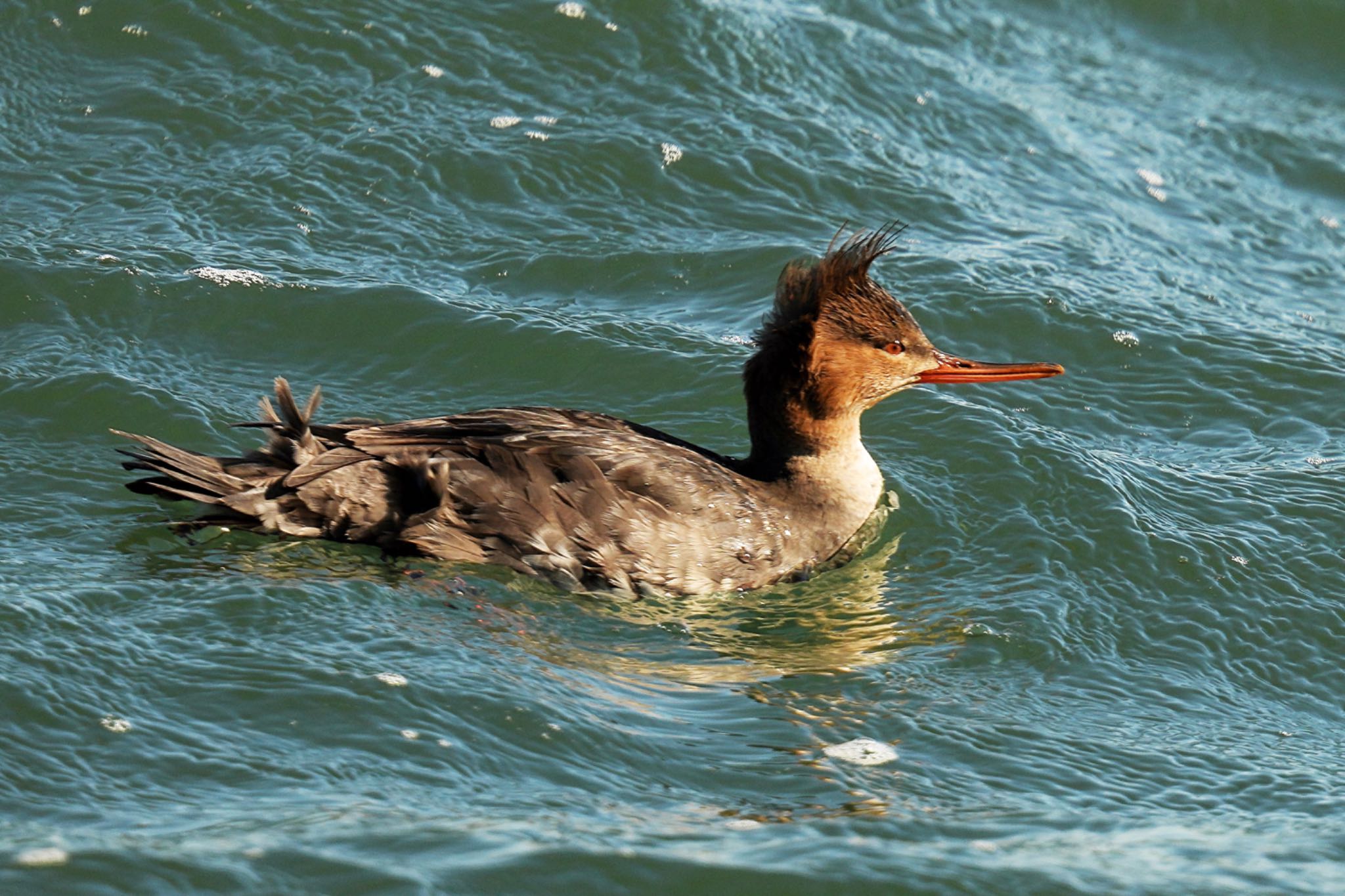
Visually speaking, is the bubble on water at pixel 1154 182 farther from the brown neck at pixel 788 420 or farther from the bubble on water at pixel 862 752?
the bubble on water at pixel 862 752

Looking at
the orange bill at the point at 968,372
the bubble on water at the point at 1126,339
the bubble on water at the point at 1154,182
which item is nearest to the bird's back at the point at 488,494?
the orange bill at the point at 968,372

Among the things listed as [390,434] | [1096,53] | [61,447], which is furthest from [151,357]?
[1096,53]

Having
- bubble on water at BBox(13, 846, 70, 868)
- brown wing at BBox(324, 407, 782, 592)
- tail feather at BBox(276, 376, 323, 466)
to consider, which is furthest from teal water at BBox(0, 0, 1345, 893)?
tail feather at BBox(276, 376, 323, 466)

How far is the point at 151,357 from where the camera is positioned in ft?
27.8

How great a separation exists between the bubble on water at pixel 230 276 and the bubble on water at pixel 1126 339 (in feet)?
15.6

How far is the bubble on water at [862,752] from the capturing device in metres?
5.77

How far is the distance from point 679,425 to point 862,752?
3.16 m

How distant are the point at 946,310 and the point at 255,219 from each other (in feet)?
13.2

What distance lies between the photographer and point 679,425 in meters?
8.70

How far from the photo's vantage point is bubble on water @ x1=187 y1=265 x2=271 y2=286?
29.7 ft

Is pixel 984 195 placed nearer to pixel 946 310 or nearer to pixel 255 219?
pixel 946 310

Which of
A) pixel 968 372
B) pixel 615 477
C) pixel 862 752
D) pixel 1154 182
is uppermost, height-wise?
pixel 1154 182

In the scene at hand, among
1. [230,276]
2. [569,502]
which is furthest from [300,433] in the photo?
[230,276]

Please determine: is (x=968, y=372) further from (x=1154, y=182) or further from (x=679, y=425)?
(x=1154, y=182)
